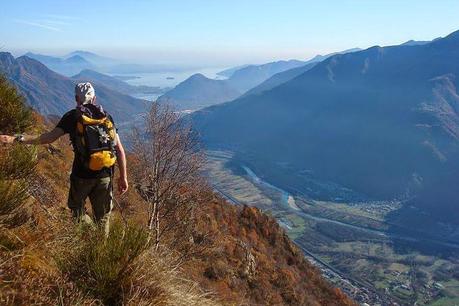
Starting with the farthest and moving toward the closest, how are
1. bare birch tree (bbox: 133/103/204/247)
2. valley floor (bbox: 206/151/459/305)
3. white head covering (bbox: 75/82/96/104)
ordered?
valley floor (bbox: 206/151/459/305), bare birch tree (bbox: 133/103/204/247), white head covering (bbox: 75/82/96/104)

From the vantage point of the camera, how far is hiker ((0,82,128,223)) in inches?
185

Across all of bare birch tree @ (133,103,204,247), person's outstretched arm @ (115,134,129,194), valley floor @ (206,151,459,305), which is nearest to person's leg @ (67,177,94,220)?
person's outstretched arm @ (115,134,129,194)

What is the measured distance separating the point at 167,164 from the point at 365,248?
9284cm

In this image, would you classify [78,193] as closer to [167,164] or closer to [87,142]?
[87,142]

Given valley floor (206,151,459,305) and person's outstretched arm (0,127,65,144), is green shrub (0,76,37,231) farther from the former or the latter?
valley floor (206,151,459,305)

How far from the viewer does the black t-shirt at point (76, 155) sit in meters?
4.71

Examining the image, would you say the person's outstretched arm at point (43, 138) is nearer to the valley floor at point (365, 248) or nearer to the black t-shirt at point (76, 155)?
the black t-shirt at point (76, 155)

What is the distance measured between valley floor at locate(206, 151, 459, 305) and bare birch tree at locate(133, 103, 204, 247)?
59.8 metres

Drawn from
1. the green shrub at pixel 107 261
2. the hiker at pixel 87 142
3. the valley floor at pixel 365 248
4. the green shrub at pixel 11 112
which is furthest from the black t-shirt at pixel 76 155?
the valley floor at pixel 365 248

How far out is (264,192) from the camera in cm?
14675

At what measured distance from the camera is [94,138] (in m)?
4.70

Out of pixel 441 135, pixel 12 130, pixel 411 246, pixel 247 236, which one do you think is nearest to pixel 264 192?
pixel 411 246

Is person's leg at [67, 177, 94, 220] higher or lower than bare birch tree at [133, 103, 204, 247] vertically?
higher

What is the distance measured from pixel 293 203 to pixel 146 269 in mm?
137797
